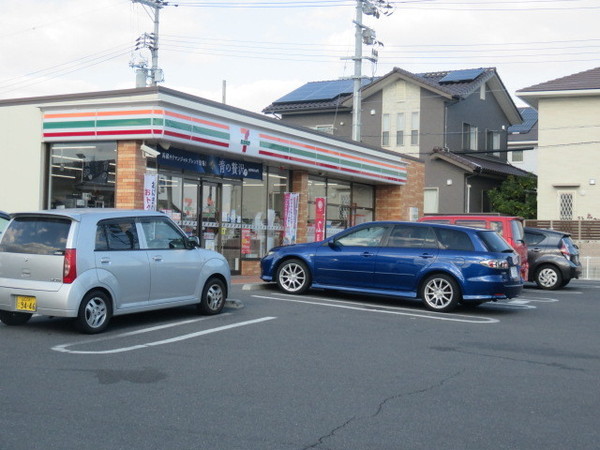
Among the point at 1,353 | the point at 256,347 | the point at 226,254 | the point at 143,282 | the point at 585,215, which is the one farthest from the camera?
the point at 585,215

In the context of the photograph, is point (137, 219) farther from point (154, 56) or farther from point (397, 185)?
point (154, 56)

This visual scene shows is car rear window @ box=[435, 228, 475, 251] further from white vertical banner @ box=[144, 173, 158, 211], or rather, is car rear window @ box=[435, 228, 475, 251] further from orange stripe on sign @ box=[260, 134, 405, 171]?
orange stripe on sign @ box=[260, 134, 405, 171]

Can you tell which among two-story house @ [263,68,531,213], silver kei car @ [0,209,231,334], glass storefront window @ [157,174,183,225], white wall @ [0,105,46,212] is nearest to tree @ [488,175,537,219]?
two-story house @ [263,68,531,213]

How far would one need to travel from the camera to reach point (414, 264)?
13.1 metres

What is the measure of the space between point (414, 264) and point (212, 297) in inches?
146

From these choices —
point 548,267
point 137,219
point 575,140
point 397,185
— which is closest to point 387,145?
point 575,140

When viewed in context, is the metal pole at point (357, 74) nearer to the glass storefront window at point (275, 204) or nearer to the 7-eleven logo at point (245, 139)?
the glass storefront window at point (275, 204)

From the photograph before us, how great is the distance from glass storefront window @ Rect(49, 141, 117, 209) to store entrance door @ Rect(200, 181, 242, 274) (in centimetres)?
248

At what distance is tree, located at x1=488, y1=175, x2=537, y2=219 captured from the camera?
35241 millimetres

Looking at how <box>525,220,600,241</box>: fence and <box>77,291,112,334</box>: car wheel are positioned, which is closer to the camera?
<box>77,291,112,334</box>: car wheel

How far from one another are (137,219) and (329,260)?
450cm

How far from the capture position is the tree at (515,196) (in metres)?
35.2

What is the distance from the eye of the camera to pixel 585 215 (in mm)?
31500

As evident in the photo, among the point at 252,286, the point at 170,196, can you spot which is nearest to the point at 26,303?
the point at 252,286
